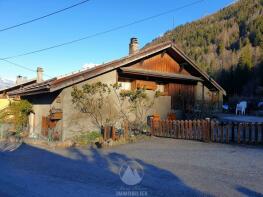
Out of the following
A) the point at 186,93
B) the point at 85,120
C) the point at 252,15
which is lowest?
the point at 85,120

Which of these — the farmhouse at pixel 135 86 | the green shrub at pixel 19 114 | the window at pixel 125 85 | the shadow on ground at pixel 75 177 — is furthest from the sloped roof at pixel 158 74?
the shadow on ground at pixel 75 177

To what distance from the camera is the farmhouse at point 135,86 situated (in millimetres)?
17250

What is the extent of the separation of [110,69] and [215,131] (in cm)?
645

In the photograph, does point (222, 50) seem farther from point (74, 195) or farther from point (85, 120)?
point (74, 195)

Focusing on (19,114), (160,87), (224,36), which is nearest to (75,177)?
(19,114)

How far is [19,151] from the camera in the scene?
47.0 feet

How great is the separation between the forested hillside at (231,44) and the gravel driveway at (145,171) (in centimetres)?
4621

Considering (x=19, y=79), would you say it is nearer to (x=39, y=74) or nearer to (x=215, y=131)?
(x=39, y=74)

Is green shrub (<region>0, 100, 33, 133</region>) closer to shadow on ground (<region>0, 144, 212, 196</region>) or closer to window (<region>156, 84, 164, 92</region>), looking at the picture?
shadow on ground (<region>0, 144, 212, 196</region>)

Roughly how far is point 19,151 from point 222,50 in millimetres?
81870

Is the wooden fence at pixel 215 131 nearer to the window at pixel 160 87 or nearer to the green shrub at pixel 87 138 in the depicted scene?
the green shrub at pixel 87 138

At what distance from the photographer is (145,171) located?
962 centimetres

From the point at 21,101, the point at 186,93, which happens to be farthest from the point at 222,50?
the point at 21,101

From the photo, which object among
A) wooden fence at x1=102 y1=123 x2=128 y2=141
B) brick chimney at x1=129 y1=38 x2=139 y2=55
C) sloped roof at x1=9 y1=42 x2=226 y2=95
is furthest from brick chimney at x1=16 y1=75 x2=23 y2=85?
wooden fence at x1=102 y1=123 x2=128 y2=141
